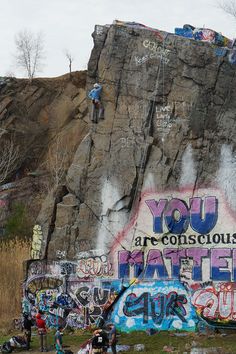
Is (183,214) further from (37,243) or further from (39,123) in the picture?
(39,123)

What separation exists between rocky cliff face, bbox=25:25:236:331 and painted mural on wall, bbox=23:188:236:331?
27 millimetres

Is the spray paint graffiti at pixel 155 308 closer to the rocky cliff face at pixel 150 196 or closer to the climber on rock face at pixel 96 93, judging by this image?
the rocky cliff face at pixel 150 196

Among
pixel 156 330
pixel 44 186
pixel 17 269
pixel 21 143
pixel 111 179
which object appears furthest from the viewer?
pixel 21 143

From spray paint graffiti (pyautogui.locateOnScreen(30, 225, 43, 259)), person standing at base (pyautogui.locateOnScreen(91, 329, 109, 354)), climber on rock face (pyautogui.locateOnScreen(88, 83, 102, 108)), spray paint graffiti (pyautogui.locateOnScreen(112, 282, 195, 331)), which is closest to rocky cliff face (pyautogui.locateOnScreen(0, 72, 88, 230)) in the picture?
spray paint graffiti (pyautogui.locateOnScreen(30, 225, 43, 259))

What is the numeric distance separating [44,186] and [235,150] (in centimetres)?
1844

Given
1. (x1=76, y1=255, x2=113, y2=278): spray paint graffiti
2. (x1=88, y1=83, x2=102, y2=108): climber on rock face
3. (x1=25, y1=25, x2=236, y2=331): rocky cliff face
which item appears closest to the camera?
(x1=25, y1=25, x2=236, y2=331): rocky cliff face

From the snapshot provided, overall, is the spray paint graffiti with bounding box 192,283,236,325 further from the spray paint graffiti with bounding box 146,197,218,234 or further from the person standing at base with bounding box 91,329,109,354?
the person standing at base with bounding box 91,329,109,354

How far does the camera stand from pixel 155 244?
16094 mm

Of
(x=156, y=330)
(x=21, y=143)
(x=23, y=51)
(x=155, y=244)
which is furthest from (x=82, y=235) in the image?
(x=23, y=51)

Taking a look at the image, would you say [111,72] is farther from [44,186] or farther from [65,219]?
[44,186]

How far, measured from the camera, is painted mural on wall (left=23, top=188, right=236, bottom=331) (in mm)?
15297

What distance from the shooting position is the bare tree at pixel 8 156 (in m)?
33.9

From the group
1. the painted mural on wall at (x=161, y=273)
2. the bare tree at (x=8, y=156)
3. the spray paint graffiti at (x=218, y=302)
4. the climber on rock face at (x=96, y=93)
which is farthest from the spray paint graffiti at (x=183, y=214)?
the bare tree at (x=8, y=156)

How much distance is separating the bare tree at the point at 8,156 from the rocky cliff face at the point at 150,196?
55.8ft
